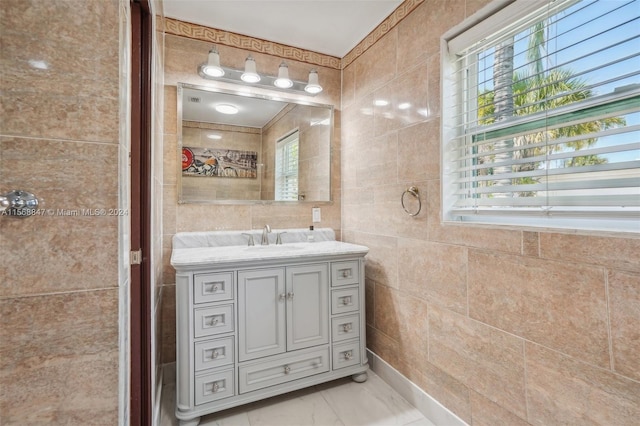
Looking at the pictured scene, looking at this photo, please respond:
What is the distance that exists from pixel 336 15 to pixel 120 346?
2.09 m

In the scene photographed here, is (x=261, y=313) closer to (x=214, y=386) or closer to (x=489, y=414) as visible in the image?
(x=214, y=386)

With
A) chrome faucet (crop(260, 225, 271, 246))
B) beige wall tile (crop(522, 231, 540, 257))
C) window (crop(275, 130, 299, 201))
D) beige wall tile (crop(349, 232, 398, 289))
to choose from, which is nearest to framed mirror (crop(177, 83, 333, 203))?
window (crop(275, 130, 299, 201))

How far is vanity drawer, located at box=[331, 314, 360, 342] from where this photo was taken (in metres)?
1.89

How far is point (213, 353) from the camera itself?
62.6 inches

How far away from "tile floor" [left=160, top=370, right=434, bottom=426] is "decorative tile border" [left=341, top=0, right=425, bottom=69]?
89.5 inches

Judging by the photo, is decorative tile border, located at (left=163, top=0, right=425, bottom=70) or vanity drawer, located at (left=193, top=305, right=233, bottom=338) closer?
vanity drawer, located at (left=193, top=305, right=233, bottom=338)

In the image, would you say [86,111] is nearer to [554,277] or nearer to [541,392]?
[554,277]

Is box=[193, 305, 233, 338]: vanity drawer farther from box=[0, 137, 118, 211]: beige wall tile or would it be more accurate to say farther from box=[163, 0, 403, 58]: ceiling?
box=[163, 0, 403, 58]: ceiling

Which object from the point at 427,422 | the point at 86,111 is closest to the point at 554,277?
the point at 427,422

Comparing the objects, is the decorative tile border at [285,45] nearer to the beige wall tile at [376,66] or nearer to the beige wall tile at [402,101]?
the beige wall tile at [376,66]

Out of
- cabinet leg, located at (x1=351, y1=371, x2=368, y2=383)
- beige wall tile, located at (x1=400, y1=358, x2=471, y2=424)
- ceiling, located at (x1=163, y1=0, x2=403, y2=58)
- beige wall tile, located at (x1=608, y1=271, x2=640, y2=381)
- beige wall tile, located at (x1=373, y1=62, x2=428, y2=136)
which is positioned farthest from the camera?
cabinet leg, located at (x1=351, y1=371, x2=368, y2=383)

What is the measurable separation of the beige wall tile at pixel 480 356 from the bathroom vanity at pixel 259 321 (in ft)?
1.73

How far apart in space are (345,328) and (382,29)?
1.96 m

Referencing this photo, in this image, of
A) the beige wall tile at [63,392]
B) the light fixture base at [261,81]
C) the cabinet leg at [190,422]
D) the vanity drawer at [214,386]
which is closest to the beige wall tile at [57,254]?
the beige wall tile at [63,392]
